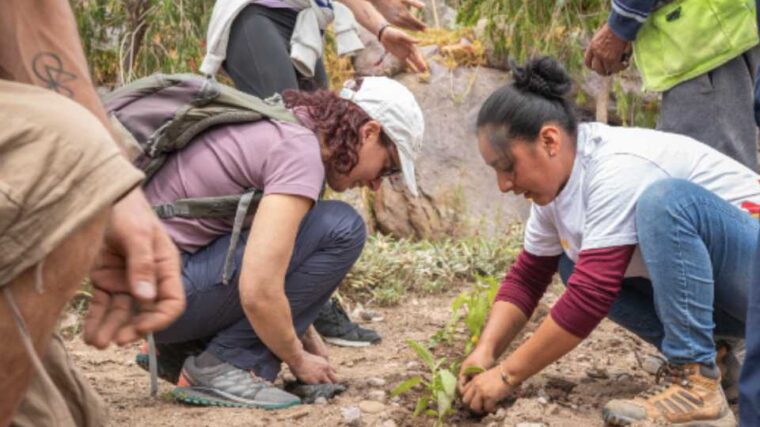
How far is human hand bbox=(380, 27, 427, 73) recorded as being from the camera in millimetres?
4770

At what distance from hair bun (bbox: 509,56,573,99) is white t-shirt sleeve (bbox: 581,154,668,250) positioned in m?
0.25

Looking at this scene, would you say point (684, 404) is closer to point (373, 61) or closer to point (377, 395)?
point (377, 395)

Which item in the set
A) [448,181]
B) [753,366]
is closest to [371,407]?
[753,366]

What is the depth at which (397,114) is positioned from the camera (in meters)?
3.60

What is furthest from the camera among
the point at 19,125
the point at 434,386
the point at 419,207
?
the point at 419,207

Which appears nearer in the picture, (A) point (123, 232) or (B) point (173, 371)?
(A) point (123, 232)

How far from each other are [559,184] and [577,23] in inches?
150

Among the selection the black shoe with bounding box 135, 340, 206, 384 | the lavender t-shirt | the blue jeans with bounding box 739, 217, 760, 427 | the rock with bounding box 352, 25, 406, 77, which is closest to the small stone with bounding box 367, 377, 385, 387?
the black shoe with bounding box 135, 340, 206, 384

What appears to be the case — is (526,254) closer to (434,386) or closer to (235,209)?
(434,386)

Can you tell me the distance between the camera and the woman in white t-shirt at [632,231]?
122 inches

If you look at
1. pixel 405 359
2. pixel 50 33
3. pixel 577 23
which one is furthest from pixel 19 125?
pixel 577 23

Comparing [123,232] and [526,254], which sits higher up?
[123,232]

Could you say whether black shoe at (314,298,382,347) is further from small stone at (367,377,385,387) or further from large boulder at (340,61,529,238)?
large boulder at (340,61,529,238)

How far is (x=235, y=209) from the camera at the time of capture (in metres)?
3.41
